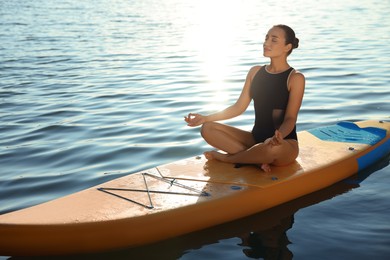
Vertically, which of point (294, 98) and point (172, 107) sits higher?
point (294, 98)

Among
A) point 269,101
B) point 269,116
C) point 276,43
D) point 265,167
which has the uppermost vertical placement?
point 276,43

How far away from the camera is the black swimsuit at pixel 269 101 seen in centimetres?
509

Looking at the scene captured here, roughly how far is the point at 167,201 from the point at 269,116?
1.27 meters

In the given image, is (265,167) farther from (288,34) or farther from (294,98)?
(288,34)

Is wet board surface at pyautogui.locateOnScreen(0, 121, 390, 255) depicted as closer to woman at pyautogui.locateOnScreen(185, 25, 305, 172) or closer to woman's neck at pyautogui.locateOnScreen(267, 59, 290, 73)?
woman at pyautogui.locateOnScreen(185, 25, 305, 172)

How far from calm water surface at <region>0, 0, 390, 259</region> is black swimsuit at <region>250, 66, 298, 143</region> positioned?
0.68m

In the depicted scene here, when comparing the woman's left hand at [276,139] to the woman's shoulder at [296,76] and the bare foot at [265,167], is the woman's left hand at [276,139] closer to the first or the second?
the bare foot at [265,167]

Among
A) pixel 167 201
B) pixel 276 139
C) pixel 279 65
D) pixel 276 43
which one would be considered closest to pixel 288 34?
pixel 276 43

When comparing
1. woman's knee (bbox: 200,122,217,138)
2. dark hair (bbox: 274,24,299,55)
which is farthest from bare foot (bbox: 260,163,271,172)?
dark hair (bbox: 274,24,299,55)

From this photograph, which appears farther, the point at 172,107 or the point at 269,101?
the point at 172,107

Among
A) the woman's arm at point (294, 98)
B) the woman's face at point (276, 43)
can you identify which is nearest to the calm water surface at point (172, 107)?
the woman's arm at point (294, 98)

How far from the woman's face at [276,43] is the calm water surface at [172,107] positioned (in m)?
1.24

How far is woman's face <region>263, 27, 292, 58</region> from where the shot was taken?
498cm

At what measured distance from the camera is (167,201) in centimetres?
446
